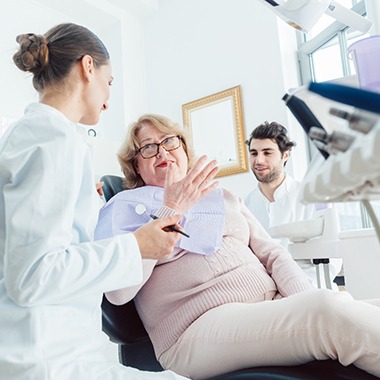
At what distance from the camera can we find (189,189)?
3.73ft

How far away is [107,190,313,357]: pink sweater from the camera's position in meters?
1.13

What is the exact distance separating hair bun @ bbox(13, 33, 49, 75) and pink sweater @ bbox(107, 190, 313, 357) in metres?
0.54

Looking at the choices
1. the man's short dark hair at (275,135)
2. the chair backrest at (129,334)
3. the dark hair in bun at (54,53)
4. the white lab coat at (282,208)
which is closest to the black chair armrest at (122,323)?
the chair backrest at (129,334)

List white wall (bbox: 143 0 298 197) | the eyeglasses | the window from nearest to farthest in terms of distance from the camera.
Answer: the eyeglasses < the window < white wall (bbox: 143 0 298 197)

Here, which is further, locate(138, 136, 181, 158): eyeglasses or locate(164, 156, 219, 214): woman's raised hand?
locate(138, 136, 181, 158): eyeglasses

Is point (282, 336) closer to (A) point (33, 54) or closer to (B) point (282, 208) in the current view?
(A) point (33, 54)

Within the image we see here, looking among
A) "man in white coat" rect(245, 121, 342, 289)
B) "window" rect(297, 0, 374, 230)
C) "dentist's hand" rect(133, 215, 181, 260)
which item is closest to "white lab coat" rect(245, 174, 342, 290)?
"man in white coat" rect(245, 121, 342, 289)

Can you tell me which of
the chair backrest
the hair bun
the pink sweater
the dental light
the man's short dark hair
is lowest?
the chair backrest

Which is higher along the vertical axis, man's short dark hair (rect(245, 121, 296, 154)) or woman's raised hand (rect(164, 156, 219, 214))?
man's short dark hair (rect(245, 121, 296, 154))

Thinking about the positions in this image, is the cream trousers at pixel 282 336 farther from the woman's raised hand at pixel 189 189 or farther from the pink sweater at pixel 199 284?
the woman's raised hand at pixel 189 189

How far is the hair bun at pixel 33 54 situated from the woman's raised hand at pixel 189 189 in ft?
1.40

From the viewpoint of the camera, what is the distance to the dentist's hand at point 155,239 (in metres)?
0.83

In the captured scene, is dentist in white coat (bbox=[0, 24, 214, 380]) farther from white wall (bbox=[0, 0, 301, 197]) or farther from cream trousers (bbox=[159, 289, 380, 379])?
white wall (bbox=[0, 0, 301, 197])

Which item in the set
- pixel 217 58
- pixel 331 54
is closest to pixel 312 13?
pixel 331 54
